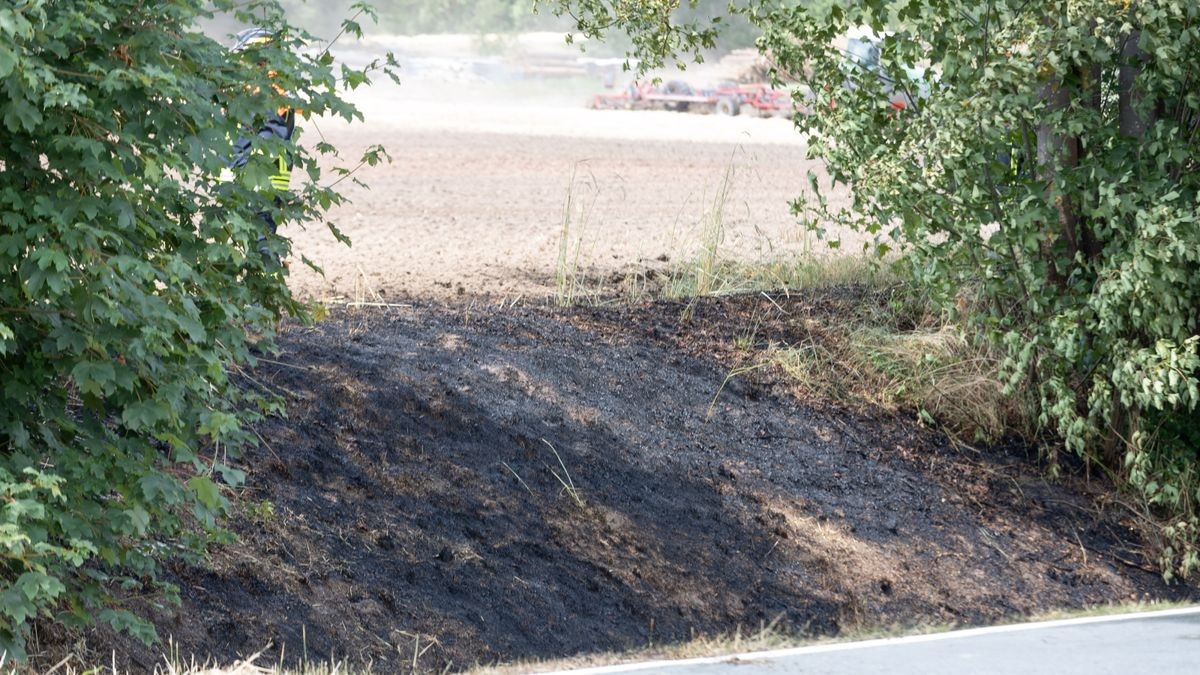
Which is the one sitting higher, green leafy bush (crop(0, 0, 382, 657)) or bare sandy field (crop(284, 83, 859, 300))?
green leafy bush (crop(0, 0, 382, 657))

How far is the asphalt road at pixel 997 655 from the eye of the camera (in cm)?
362

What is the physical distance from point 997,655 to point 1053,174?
3.68 metres

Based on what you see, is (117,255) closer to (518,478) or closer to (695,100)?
(518,478)

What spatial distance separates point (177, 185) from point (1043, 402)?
4.74 metres

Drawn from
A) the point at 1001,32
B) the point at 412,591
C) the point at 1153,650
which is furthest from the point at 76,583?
the point at 1001,32

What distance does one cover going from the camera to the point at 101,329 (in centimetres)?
389

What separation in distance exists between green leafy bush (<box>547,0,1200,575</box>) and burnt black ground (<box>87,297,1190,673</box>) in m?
0.79

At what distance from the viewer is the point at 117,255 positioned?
3838 millimetres

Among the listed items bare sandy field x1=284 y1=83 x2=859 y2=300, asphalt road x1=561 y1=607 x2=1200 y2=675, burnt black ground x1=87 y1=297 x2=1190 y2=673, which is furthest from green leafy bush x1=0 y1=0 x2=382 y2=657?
asphalt road x1=561 y1=607 x2=1200 y2=675

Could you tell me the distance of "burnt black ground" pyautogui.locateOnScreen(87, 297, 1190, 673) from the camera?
5871mm

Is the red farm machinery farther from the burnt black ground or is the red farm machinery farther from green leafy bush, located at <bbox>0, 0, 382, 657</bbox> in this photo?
green leafy bush, located at <bbox>0, 0, 382, 657</bbox>

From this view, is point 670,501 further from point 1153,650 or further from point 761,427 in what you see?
point 1153,650

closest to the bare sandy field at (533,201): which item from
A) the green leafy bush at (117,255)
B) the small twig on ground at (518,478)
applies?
the green leafy bush at (117,255)

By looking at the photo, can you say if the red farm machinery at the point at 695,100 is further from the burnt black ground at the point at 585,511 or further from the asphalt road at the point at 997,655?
the asphalt road at the point at 997,655
